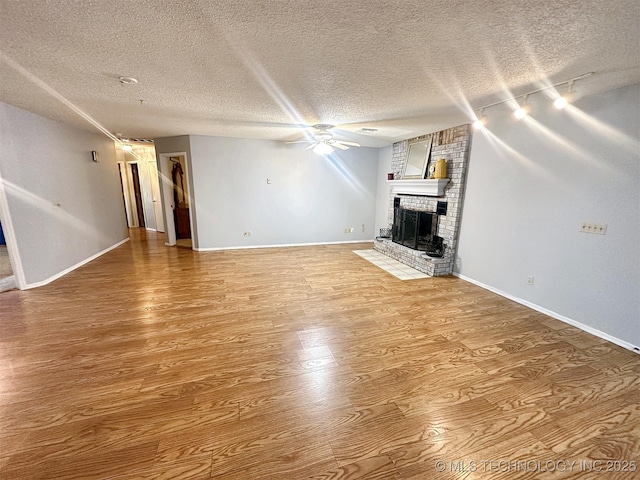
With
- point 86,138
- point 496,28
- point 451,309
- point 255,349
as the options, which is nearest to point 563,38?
point 496,28

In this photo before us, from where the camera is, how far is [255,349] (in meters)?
2.29

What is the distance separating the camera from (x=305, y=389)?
1.85 metres

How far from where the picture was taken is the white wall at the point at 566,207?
2.36 m

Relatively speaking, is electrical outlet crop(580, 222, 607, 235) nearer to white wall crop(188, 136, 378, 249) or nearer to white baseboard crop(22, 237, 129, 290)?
white wall crop(188, 136, 378, 249)

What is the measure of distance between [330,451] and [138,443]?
1.07 meters

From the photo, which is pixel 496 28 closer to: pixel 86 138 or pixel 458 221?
pixel 458 221

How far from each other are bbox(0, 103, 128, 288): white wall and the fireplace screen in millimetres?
5872

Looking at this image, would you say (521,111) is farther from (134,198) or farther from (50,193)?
(134,198)

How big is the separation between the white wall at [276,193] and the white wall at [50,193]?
1.79m

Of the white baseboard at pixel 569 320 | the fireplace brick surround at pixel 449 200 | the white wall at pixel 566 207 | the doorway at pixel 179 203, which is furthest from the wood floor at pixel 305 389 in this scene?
the doorway at pixel 179 203

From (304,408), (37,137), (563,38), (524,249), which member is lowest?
(304,408)

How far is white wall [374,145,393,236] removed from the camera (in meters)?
6.08

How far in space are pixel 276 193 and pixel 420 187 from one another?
9.97 feet

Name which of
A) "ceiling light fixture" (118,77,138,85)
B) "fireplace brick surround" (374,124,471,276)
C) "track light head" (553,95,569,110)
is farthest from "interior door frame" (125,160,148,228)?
"track light head" (553,95,569,110)
